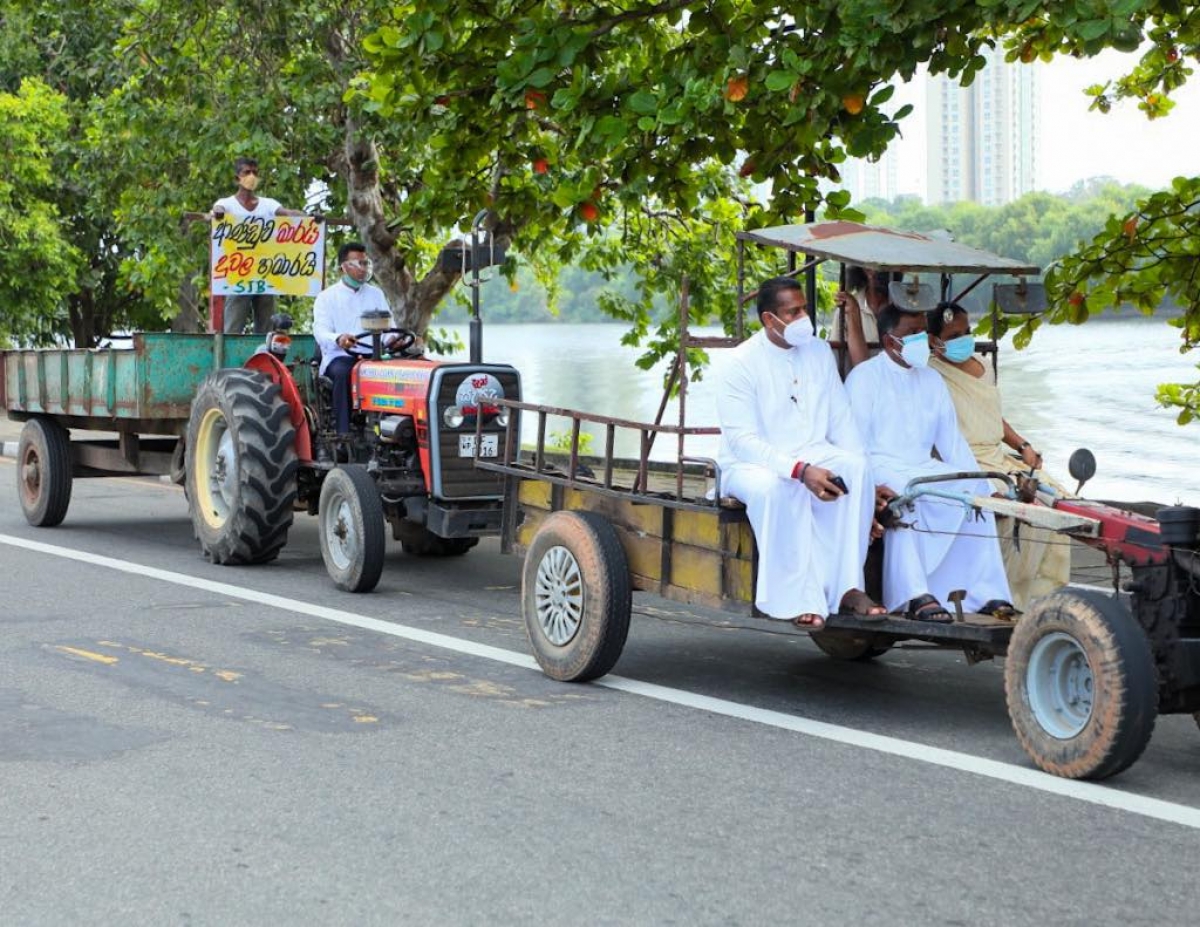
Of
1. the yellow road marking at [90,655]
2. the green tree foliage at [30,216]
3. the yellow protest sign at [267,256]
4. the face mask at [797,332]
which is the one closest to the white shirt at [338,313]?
the yellow protest sign at [267,256]

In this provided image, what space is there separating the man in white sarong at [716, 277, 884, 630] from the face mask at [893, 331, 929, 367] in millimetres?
318

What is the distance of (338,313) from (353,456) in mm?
971

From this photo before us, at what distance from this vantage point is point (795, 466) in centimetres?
773

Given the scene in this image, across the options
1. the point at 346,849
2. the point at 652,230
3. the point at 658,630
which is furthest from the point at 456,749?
the point at 652,230

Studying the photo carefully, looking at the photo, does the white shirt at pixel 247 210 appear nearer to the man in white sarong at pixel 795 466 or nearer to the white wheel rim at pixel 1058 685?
the man in white sarong at pixel 795 466

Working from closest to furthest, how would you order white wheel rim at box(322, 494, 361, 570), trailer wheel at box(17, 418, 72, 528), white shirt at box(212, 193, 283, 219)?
white wheel rim at box(322, 494, 361, 570) → white shirt at box(212, 193, 283, 219) → trailer wheel at box(17, 418, 72, 528)

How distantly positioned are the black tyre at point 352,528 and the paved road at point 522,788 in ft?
2.85

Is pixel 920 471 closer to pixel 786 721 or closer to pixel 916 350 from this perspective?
pixel 916 350

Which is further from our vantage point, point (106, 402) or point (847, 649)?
point (106, 402)

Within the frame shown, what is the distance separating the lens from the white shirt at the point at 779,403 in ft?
26.6

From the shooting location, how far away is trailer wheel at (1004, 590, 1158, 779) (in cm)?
636

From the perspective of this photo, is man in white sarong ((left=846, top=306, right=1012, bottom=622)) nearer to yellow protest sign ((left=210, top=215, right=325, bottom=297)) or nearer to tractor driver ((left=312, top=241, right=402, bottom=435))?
tractor driver ((left=312, top=241, right=402, bottom=435))

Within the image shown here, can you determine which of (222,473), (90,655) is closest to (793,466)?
(90,655)

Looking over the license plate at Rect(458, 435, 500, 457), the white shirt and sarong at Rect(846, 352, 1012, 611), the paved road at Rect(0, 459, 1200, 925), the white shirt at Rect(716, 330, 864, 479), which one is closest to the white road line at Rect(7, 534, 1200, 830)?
the paved road at Rect(0, 459, 1200, 925)
